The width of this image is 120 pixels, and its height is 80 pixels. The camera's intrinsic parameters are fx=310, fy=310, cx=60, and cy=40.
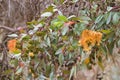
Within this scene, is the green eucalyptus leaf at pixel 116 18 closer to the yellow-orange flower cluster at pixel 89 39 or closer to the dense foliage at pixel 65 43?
the dense foliage at pixel 65 43

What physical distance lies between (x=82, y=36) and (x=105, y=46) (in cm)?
15

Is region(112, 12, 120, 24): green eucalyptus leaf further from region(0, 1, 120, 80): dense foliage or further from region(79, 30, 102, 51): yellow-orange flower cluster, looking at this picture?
region(79, 30, 102, 51): yellow-orange flower cluster

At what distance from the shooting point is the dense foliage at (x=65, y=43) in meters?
1.21

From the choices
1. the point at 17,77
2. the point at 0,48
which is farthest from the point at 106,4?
the point at 0,48

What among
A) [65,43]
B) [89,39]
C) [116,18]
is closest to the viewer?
[89,39]

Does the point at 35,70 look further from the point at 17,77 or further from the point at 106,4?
the point at 106,4

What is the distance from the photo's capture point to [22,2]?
9.73 ft

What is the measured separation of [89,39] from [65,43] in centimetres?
27

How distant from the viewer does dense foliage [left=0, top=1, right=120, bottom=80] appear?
121cm

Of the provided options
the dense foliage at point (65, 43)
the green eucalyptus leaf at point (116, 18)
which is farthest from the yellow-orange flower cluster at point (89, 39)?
the green eucalyptus leaf at point (116, 18)

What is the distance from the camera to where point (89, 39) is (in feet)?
3.73

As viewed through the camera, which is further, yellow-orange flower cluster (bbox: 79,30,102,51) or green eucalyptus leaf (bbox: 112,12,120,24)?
green eucalyptus leaf (bbox: 112,12,120,24)

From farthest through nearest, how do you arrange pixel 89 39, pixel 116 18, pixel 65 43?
pixel 65 43 < pixel 116 18 < pixel 89 39

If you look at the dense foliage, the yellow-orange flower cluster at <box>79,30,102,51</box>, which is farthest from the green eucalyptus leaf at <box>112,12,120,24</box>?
the yellow-orange flower cluster at <box>79,30,102,51</box>
